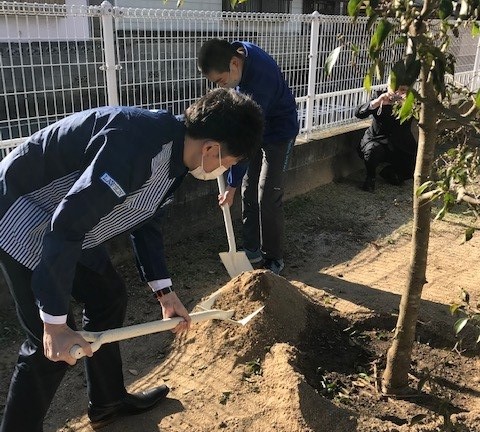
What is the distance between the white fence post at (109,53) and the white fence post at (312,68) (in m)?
2.55

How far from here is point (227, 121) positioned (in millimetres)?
1825

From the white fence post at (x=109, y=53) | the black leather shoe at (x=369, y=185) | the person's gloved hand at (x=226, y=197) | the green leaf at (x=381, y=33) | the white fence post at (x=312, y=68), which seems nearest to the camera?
the green leaf at (x=381, y=33)

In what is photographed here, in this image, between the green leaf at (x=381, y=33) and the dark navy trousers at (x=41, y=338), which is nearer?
the green leaf at (x=381, y=33)

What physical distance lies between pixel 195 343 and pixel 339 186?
3901mm

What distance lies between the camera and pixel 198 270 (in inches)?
172

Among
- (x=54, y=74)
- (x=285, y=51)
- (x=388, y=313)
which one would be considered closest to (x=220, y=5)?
(x=285, y=51)

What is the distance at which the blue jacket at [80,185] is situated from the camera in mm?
1651

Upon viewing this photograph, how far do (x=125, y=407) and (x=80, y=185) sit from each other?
4.54 ft

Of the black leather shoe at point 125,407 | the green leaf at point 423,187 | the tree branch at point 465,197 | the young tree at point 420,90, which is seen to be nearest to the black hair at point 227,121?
the young tree at point 420,90

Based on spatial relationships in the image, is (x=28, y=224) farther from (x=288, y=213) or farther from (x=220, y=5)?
(x=220, y=5)

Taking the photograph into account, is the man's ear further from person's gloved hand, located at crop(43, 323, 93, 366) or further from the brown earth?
the brown earth

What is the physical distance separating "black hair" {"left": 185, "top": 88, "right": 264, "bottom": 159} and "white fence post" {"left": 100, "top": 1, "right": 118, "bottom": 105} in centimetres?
247

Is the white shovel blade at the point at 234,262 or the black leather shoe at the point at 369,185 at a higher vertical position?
the white shovel blade at the point at 234,262

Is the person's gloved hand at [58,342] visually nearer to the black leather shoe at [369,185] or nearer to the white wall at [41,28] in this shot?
the white wall at [41,28]
